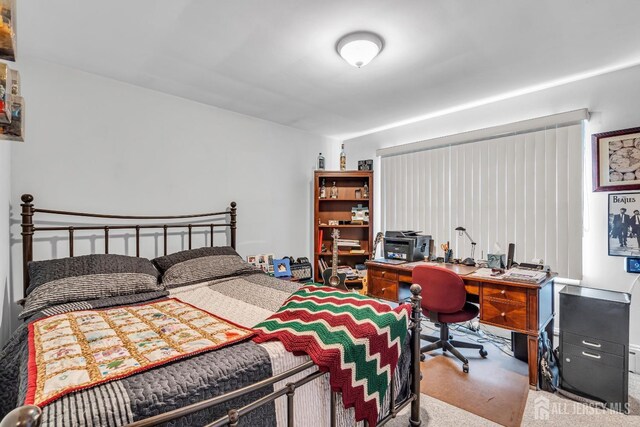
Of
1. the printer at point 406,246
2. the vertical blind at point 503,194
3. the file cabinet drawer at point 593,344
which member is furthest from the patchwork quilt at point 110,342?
the vertical blind at point 503,194

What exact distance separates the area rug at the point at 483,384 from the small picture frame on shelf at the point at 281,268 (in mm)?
1543

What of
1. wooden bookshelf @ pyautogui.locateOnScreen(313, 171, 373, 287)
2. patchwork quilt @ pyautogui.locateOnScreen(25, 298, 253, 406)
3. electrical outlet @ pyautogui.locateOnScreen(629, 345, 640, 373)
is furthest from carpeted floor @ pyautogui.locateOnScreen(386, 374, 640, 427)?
wooden bookshelf @ pyautogui.locateOnScreen(313, 171, 373, 287)

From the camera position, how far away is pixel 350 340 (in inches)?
47.3

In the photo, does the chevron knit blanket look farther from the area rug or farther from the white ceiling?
the white ceiling

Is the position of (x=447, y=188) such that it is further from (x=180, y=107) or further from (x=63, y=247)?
(x=63, y=247)

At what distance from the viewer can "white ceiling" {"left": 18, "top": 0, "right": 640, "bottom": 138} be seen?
167 centimetres

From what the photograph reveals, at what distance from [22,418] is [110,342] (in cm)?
77

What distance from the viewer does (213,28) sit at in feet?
6.09

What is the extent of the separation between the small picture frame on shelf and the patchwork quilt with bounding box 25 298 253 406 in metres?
1.58

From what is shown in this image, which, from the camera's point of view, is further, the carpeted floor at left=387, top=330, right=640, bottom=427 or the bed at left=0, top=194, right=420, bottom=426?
the carpeted floor at left=387, top=330, right=640, bottom=427

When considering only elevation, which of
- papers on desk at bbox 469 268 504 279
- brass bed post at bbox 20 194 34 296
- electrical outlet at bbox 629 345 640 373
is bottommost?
electrical outlet at bbox 629 345 640 373

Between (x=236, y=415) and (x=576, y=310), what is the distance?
2.37 meters

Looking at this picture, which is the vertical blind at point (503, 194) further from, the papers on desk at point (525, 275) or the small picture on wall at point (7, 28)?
the small picture on wall at point (7, 28)

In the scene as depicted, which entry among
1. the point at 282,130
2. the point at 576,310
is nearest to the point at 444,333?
the point at 576,310
